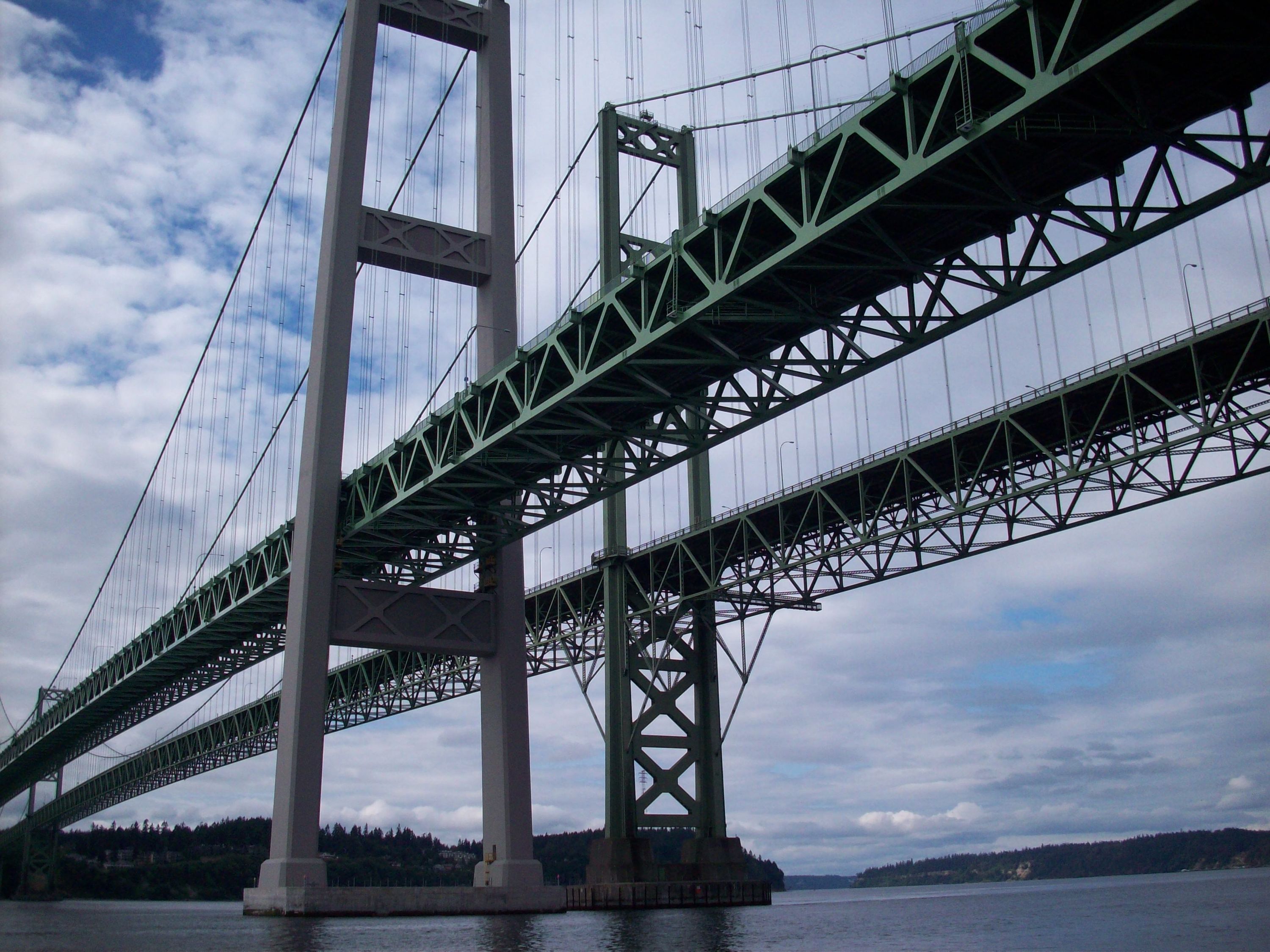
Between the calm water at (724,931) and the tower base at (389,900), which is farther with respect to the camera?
the tower base at (389,900)

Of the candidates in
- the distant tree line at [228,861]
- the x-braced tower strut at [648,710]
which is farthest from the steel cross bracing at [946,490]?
the distant tree line at [228,861]

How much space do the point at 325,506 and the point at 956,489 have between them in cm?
1838

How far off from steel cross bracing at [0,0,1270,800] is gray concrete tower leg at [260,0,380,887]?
1512 mm

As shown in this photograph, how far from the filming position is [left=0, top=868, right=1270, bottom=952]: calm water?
25141 millimetres

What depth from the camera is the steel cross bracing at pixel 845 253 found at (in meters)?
17.9

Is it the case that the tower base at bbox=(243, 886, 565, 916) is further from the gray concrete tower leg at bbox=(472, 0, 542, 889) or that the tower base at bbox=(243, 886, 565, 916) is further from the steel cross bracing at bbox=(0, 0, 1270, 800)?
the steel cross bracing at bbox=(0, 0, 1270, 800)

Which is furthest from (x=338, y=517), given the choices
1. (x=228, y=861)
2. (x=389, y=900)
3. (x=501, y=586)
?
(x=228, y=861)

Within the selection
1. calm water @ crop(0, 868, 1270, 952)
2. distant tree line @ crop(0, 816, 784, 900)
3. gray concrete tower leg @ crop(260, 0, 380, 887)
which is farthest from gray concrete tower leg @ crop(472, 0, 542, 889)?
distant tree line @ crop(0, 816, 784, 900)

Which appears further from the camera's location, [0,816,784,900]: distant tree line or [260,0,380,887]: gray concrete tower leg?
[0,816,784,900]: distant tree line

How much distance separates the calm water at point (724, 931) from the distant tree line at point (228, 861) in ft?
219

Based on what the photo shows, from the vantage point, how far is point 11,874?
13662cm

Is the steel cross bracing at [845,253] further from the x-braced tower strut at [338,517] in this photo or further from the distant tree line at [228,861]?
the distant tree line at [228,861]

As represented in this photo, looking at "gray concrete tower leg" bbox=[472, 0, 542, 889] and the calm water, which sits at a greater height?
"gray concrete tower leg" bbox=[472, 0, 542, 889]

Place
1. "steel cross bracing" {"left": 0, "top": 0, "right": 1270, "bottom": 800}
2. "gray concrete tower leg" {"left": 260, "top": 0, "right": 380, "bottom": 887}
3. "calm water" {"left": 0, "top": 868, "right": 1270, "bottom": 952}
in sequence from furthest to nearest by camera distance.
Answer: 1. "gray concrete tower leg" {"left": 260, "top": 0, "right": 380, "bottom": 887}
2. "calm water" {"left": 0, "top": 868, "right": 1270, "bottom": 952}
3. "steel cross bracing" {"left": 0, "top": 0, "right": 1270, "bottom": 800}
